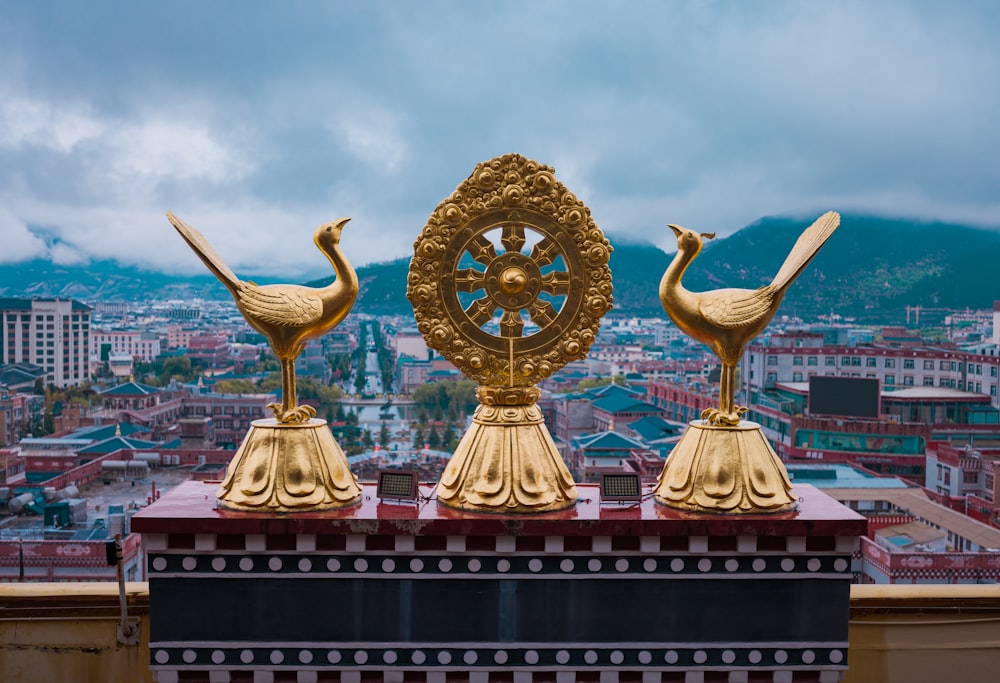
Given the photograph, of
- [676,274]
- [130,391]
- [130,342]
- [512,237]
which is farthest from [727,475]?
[130,342]

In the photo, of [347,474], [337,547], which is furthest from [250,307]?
[337,547]

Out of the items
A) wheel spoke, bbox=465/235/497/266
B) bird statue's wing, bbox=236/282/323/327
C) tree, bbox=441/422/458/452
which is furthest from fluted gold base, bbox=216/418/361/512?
tree, bbox=441/422/458/452

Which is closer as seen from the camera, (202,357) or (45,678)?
(45,678)

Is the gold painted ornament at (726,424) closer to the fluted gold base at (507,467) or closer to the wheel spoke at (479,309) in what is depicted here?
the fluted gold base at (507,467)

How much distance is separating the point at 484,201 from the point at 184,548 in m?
2.19

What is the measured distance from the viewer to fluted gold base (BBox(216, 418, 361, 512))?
4.34 m

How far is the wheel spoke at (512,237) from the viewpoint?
4586 mm

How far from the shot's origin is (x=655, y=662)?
4340 millimetres

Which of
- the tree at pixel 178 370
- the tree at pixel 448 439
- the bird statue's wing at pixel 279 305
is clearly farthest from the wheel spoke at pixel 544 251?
the tree at pixel 178 370

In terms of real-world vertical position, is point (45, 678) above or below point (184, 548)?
below

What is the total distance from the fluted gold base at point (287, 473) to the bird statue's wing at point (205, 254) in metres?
0.71

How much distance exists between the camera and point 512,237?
180 inches

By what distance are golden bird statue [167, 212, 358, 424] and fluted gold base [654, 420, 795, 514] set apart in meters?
1.87

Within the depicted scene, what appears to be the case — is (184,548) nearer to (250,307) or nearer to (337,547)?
(337,547)
